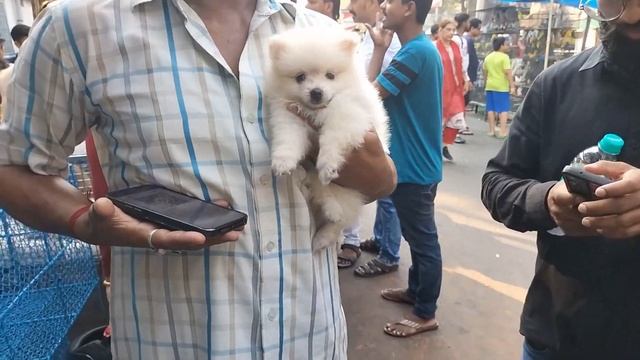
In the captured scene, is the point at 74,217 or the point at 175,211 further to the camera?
the point at 74,217

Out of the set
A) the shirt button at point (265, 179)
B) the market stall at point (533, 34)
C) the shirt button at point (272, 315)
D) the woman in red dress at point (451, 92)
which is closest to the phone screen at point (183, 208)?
the shirt button at point (265, 179)

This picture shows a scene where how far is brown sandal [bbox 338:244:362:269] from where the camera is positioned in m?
3.91

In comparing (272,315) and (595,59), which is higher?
(595,59)

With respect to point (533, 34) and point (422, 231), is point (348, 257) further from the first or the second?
point (533, 34)

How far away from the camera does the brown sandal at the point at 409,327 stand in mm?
3004

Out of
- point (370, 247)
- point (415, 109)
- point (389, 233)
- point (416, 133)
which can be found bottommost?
point (370, 247)

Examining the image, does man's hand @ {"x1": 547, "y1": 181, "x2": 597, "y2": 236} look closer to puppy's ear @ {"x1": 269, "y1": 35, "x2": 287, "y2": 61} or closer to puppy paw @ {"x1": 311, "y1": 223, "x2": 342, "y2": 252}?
puppy paw @ {"x1": 311, "y1": 223, "x2": 342, "y2": 252}

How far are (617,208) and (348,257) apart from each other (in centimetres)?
305

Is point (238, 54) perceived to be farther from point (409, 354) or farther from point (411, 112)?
point (409, 354)

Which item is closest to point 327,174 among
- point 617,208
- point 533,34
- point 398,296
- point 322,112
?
point 322,112

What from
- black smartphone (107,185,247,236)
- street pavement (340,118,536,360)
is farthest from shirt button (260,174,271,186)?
street pavement (340,118,536,360)

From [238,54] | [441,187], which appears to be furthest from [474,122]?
[238,54]

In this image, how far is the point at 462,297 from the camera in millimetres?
3469

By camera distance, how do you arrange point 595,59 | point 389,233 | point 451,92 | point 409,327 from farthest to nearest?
1. point 451,92
2. point 389,233
3. point 409,327
4. point 595,59
